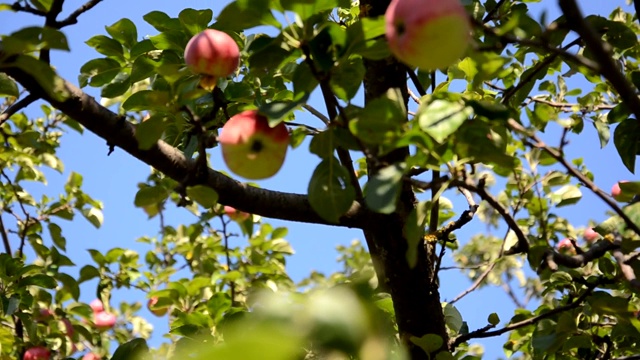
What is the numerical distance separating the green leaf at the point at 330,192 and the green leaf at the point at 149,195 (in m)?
0.27

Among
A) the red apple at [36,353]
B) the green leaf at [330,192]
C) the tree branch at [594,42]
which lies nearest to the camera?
the tree branch at [594,42]

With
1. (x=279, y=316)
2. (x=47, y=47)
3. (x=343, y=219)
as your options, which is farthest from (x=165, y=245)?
(x=279, y=316)

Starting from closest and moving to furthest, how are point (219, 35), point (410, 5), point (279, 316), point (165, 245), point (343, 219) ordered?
point (279, 316) < point (410, 5) < point (219, 35) < point (343, 219) < point (165, 245)

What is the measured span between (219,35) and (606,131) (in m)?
1.10

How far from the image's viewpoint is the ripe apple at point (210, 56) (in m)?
1.28

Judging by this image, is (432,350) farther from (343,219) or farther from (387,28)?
(387,28)

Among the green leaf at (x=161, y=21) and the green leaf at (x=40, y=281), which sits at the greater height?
the green leaf at (x=161, y=21)

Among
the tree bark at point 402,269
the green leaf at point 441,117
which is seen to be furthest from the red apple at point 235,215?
the green leaf at point 441,117

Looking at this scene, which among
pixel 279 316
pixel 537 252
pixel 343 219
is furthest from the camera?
pixel 343 219

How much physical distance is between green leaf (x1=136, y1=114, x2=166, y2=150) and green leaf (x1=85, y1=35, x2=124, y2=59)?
505 mm

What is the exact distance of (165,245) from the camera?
3.91 metres

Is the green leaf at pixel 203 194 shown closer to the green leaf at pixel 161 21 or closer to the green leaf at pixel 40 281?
the green leaf at pixel 161 21

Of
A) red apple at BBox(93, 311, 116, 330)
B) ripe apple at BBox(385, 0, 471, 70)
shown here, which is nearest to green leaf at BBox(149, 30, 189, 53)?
ripe apple at BBox(385, 0, 471, 70)

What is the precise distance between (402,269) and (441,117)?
0.60 metres
